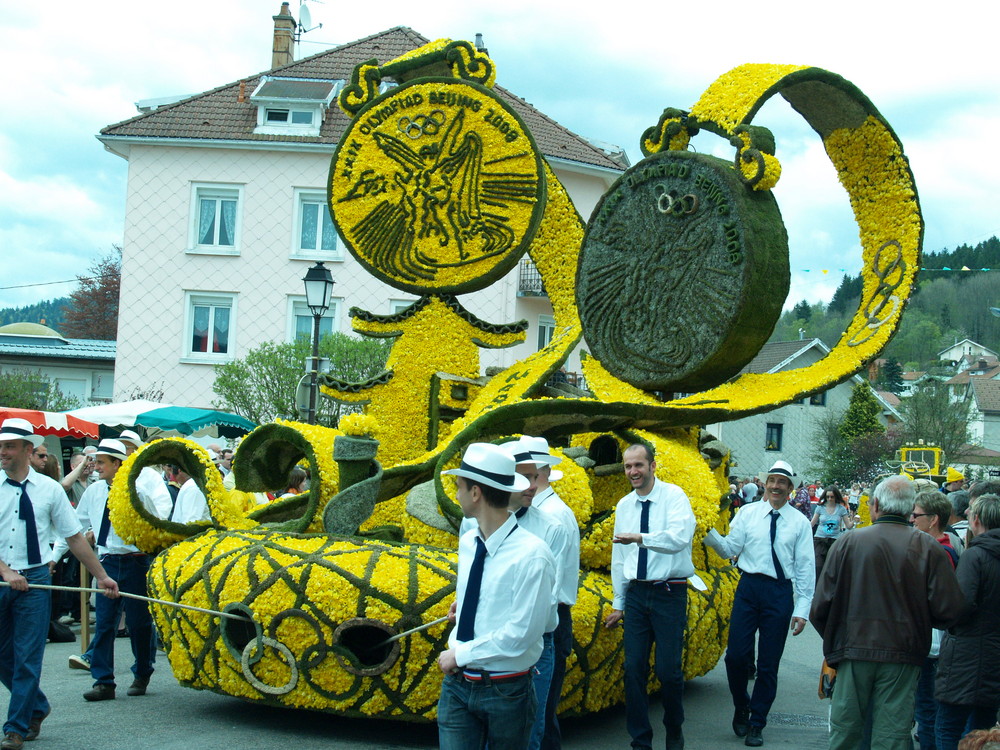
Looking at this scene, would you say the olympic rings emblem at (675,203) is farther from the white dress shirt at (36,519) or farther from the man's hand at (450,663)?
the man's hand at (450,663)

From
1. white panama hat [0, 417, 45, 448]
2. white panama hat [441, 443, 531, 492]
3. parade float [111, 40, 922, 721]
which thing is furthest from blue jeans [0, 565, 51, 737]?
white panama hat [441, 443, 531, 492]

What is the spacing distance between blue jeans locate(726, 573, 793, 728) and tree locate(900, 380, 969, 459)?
35.6m

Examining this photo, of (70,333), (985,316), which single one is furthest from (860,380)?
(985,316)

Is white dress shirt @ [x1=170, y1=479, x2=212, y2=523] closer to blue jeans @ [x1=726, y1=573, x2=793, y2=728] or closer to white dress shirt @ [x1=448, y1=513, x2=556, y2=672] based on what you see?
blue jeans @ [x1=726, y1=573, x2=793, y2=728]

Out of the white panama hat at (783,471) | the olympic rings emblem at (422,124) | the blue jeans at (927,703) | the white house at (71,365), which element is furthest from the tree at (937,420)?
the blue jeans at (927,703)

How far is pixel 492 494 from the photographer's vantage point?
14.9 feet

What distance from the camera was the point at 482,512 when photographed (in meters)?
4.53

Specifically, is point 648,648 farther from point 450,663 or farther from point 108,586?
point 108,586

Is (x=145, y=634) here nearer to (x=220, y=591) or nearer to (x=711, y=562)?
(x=220, y=591)

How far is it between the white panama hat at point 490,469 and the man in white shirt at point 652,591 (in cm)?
258

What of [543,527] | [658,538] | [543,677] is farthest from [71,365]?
[543,677]

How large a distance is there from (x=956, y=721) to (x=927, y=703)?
119 centimetres

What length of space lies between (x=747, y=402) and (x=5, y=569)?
5436 mm

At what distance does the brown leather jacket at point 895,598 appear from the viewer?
564cm
